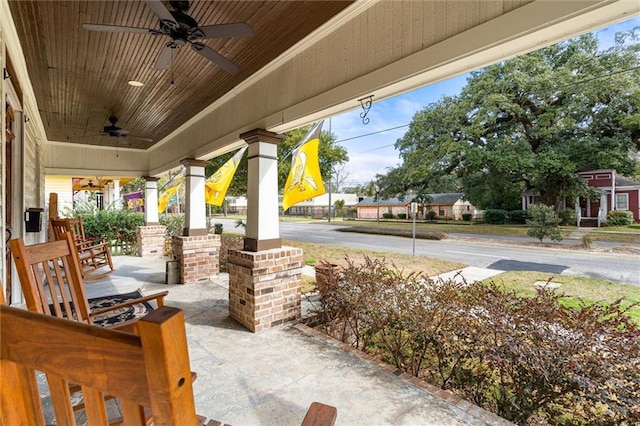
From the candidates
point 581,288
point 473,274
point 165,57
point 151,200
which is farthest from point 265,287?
point 151,200

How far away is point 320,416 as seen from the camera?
3.16ft

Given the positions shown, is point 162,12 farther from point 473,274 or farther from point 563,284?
point 473,274

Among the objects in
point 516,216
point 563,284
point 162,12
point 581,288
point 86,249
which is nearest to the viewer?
point 162,12

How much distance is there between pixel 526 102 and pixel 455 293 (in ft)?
39.5

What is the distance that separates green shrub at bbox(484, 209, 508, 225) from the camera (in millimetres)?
16031

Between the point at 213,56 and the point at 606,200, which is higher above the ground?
the point at 213,56

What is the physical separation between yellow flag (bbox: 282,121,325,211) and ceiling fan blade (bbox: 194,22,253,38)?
133 cm

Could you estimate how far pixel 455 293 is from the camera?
268 cm

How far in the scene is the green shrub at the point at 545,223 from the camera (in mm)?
8695

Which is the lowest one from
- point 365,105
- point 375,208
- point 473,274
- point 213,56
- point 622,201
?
point 473,274

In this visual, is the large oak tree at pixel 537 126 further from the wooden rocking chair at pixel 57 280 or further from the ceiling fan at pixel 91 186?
the ceiling fan at pixel 91 186

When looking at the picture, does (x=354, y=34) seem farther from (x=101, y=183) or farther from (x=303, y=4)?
(x=101, y=183)

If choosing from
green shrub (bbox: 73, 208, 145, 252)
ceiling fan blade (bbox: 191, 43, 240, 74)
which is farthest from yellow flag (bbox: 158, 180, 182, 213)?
ceiling fan blade (bbox: 191, 43, 240, 74)

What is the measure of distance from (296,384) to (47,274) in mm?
1668
